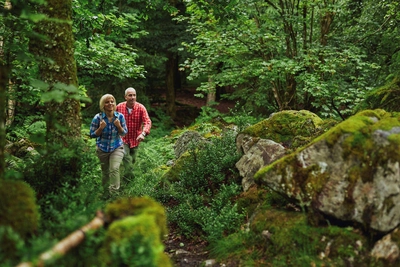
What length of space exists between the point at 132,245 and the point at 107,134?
13.0 feet

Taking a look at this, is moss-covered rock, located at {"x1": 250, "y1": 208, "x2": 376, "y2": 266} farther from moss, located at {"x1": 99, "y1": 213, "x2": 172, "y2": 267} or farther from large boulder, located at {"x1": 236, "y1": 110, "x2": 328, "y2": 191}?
moss, located at {"x1": 99, "y1": 213, "x2": 172, "y2": 267}

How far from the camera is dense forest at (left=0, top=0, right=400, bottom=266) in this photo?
115 inches

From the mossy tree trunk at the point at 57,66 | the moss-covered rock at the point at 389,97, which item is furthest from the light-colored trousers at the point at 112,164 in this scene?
the moss-covered rock at the point at 389,97

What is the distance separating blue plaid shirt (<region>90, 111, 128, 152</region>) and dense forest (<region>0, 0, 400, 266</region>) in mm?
269

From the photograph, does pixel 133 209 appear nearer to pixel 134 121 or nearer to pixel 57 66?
pixel 57 66

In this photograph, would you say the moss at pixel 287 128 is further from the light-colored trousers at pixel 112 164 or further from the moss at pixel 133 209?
the moss at pixel 133 209

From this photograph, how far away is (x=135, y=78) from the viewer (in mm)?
8625

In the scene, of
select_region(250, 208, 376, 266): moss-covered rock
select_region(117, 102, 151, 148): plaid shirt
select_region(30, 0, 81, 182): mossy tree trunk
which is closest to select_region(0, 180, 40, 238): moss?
select_region(30, 0, 81, 182): mossy tree trunk

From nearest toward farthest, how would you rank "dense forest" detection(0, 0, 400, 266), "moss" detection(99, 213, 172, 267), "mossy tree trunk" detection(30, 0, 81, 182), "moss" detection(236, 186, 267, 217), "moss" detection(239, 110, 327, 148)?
"moss" detection(99, 213, 172, 267) < "dense forest" detection(0, 0, 400, 266) < "mossy tree trunk" detection(30, 0, 81, 182) < "moss" detection(236, 186, 267, 217) < "moss" detection(239, 110, 327, 148)

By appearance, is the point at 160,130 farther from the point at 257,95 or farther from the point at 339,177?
the point at 339,177

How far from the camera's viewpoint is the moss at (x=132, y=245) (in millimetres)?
2365

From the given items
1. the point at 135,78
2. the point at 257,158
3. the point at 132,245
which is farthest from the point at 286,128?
the point at 132,245

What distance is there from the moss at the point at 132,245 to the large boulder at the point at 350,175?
2.13 m

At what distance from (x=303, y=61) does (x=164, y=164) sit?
470 centimetres
